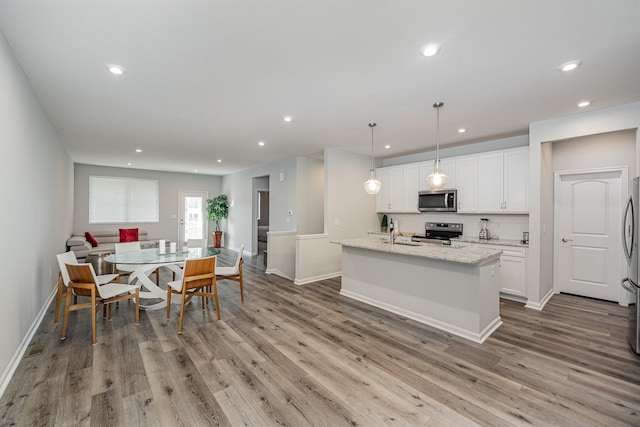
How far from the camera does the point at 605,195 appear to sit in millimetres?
4023

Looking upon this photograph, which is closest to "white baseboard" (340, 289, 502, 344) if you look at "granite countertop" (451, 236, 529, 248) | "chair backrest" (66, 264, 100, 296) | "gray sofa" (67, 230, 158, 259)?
"granite countertop" (451, 236, 529, 248)

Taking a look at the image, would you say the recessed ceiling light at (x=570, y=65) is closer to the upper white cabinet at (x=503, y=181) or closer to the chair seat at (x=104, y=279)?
the upper white cabinet at (x=503, y=181)

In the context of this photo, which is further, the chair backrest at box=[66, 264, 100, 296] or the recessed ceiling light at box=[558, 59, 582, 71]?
the chair backrest at box=[66, 264, 100, 296]

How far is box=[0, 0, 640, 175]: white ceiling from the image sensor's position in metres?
1.78

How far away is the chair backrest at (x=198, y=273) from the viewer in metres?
3.22

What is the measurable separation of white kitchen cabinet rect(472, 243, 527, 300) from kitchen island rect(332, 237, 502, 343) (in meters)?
1.04

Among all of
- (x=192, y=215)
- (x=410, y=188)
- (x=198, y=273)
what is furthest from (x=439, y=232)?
(x=192, y=215)

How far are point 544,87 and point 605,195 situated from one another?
246 centimetres

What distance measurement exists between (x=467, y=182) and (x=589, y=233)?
1.84 metres

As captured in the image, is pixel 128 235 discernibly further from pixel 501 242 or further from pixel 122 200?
pixel 501 242

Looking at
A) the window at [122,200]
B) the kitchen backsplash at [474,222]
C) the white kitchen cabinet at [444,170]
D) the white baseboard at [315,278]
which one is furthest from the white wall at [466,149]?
the window at [122,200]

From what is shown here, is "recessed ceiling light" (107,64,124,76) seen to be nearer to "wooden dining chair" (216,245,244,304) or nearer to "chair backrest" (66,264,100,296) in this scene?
"chair backrest" (66,264,100,296)

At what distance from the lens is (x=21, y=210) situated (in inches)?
103

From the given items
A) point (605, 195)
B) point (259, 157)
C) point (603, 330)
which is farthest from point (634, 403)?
point (259, 157)
